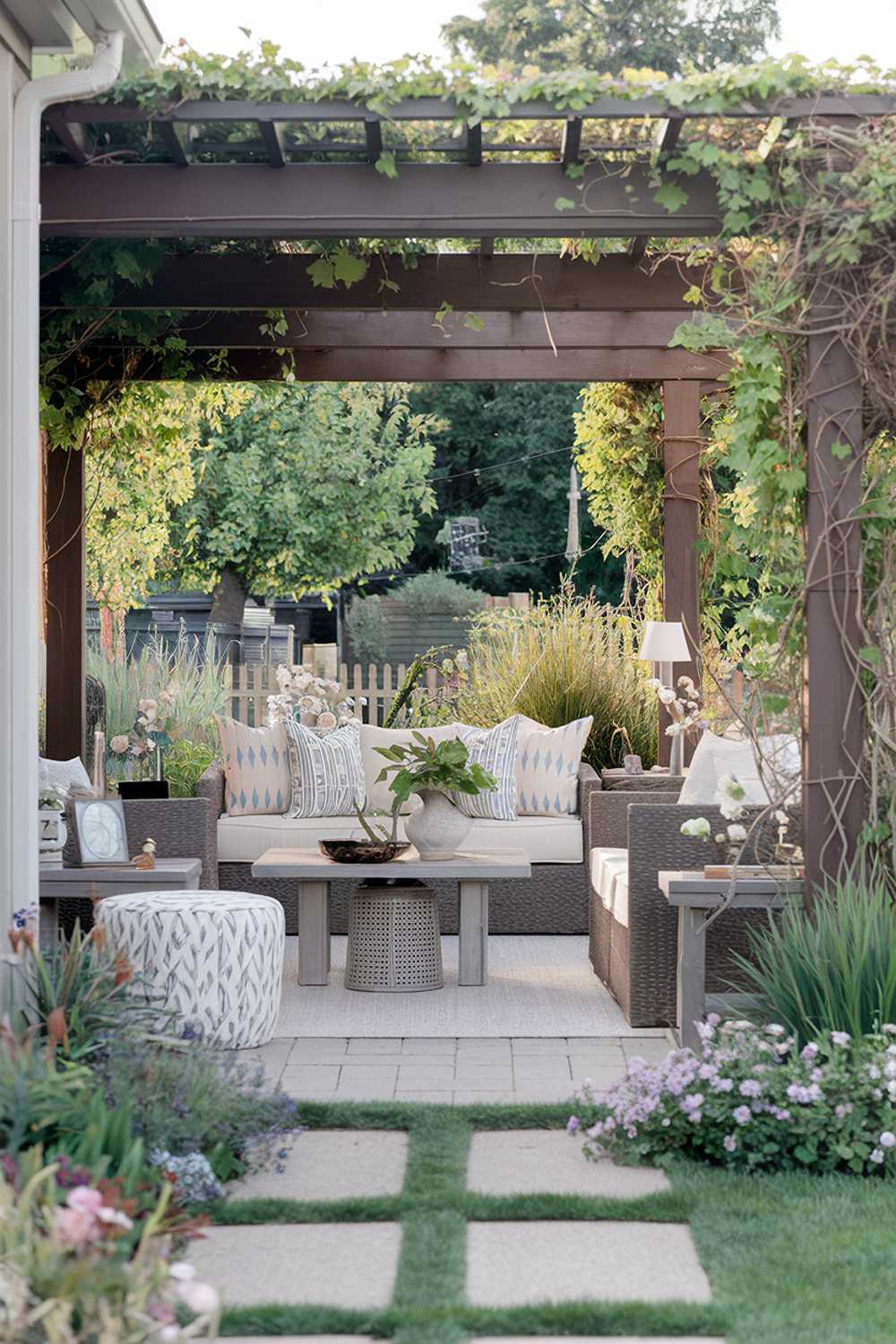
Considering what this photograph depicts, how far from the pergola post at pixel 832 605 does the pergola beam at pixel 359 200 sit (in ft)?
2.21

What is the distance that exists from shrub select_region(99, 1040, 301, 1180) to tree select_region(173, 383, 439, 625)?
14.1m

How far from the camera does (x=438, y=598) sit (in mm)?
21016

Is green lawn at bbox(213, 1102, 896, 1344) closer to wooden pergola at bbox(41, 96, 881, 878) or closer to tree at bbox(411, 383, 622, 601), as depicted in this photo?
wooden pergola at bbox(41, 96, 881, 878)

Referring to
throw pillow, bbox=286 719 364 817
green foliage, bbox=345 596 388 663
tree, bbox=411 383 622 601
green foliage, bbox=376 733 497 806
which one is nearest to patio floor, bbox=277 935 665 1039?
green foliage, bbox=376 733 497 806

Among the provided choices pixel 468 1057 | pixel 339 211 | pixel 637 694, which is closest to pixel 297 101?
pixel 339 211

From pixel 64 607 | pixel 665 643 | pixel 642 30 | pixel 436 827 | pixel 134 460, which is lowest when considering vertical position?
pixel 436 827

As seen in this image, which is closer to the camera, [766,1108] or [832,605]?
[766,1108]

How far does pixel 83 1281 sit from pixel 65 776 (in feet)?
15.2

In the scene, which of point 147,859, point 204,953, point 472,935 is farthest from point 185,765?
point 204,953

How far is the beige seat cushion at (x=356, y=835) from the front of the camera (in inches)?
287

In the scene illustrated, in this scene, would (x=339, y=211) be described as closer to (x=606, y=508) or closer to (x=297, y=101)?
(x=297, y=101)

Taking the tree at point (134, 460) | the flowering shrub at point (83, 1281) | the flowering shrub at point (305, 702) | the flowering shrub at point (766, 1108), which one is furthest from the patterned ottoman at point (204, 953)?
the tree at point (134, 460)

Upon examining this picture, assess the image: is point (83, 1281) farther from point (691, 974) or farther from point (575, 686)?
point (575, 686)

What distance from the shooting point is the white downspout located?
424 cm
